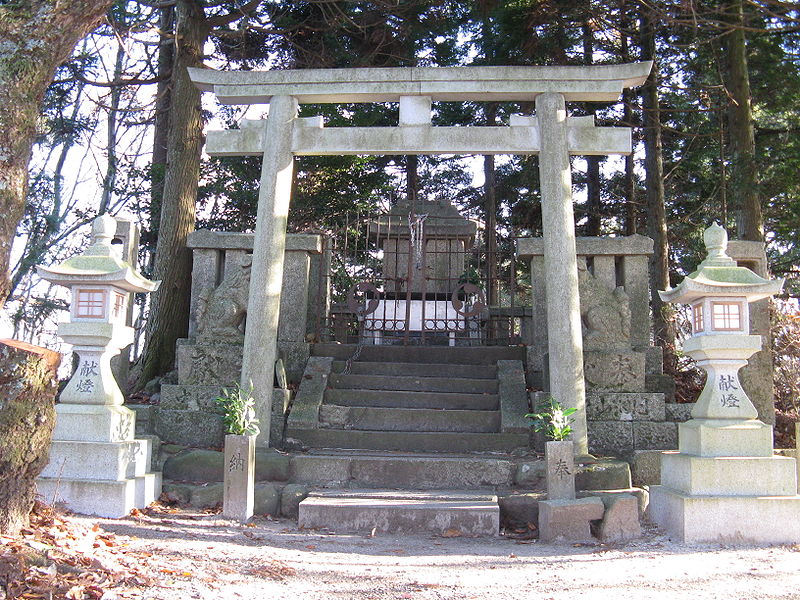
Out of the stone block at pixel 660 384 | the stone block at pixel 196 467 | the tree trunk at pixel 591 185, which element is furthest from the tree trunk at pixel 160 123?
the stone block at pixel 660 384

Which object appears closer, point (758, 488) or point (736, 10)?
point (758, 488)

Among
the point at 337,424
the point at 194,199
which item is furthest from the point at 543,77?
the point at 194,199

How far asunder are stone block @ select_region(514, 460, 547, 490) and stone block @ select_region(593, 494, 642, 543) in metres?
0.85

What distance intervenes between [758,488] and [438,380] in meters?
3.76

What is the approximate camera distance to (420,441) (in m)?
7.08

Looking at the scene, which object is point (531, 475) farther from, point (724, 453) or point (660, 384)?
point (660, 384)

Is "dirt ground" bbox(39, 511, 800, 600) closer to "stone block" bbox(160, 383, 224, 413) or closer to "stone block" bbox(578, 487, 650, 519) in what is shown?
"stone block" bbox(578, 487, 650, 519)

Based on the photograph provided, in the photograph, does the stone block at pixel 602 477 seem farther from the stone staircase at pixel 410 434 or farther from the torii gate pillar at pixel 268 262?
the torii gate pillar at pixel 268 262

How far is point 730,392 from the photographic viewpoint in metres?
5.45

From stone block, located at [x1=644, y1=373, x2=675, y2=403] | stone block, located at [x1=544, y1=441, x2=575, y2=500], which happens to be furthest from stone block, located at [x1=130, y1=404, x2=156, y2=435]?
stone block, located at [x1=644, y1=373, x2=675, y2=403]

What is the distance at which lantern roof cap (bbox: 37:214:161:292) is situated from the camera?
18.8 ft

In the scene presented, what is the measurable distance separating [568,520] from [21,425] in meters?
3.86

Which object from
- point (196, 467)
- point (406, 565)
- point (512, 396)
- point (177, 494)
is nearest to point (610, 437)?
point (512, 396)

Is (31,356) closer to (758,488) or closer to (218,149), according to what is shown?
(218,149)
